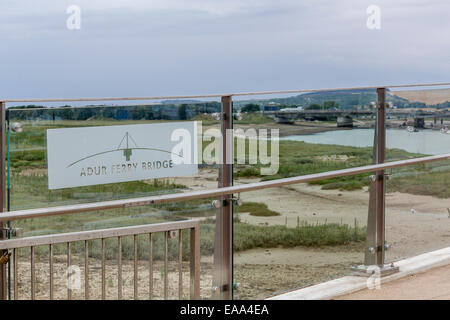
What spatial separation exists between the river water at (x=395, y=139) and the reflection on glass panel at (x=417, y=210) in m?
0.22

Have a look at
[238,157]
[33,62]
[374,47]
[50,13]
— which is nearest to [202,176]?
[238,157]

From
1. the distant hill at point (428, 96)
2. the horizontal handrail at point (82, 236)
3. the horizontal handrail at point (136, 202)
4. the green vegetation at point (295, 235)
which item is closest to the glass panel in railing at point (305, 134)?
the green vegetation at point (295, 235)

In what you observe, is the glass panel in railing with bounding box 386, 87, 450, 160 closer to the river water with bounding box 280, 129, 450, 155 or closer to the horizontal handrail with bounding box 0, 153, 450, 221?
the river water with bounding box 280, 129, 450, 155

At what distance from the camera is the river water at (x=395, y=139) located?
394cm

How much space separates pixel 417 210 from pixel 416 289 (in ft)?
2.89

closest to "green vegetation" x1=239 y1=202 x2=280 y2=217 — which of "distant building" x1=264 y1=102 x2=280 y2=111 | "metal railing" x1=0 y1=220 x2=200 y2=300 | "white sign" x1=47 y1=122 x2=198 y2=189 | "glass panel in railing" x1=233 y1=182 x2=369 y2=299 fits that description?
"glass panel in railing" x1=233 y1=182 x2=369 y2=299

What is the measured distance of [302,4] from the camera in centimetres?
4053

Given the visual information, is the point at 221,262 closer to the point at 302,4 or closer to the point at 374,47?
the point at 302,4

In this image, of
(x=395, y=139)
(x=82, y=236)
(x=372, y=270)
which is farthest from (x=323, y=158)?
(x=82, y=236)

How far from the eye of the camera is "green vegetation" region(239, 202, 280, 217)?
9.96ft

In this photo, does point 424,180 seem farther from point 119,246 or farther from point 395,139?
point 119,246

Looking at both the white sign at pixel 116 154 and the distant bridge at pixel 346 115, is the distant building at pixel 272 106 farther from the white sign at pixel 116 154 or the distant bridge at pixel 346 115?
the white sign at pixel 116 154

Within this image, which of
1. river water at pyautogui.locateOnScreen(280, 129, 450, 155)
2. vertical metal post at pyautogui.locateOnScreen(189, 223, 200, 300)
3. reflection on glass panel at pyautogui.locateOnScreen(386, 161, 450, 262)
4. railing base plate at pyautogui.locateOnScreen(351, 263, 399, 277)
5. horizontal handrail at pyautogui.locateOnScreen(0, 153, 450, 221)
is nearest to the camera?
horizontal handrail at pyautogui.locateOnScreen(0, 153, 450, 221)

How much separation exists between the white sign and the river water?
1081 millimetres
